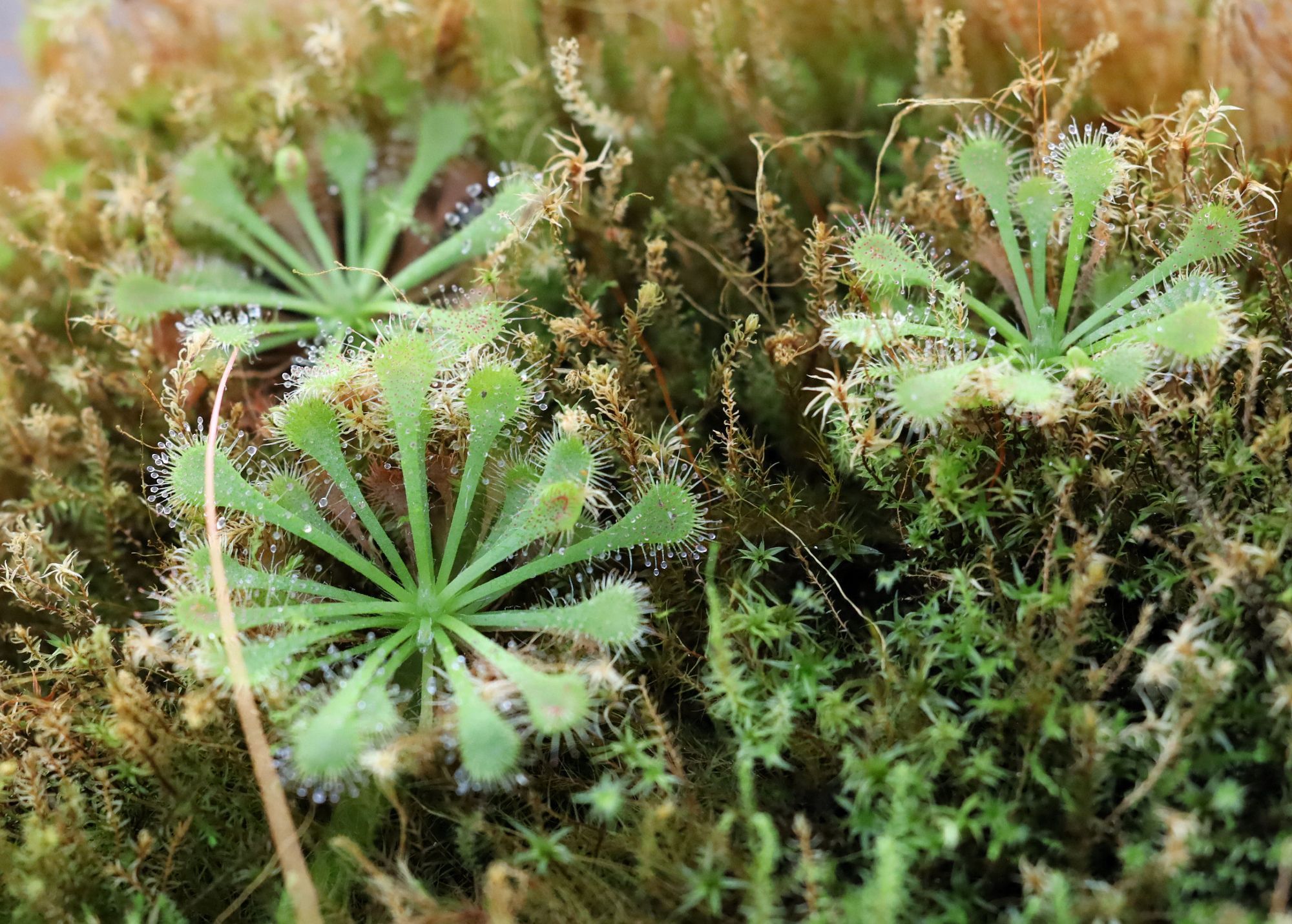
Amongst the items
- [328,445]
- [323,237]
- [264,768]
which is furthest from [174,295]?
[264,768]

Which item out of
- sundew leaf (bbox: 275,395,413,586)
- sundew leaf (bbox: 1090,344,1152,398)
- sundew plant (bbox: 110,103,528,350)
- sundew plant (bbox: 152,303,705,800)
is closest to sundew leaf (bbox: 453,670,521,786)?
sundew plant (bbox: 152,303,705,800)

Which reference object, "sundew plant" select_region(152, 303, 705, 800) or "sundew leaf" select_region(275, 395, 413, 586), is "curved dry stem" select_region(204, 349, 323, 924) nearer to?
"sundew plant" select_region(152, 303, 705, 800)

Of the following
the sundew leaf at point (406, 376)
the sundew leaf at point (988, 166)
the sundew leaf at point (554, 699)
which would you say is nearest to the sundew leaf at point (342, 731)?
the sundew leaf at point (554, 699)

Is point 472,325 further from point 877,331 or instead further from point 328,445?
point 877,331

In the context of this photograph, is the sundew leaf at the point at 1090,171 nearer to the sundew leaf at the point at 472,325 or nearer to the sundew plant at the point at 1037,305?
the sundew plant at the point at 1037,305

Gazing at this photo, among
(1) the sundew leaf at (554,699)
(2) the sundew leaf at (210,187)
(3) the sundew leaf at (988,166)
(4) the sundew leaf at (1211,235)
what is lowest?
(1) the sundew leaf at (554,699)

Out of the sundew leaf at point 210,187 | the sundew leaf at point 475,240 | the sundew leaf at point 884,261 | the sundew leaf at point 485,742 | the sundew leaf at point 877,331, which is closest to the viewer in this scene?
the sundew leaf at point 485,742

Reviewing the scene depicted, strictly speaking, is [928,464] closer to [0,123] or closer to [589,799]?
[589,799]

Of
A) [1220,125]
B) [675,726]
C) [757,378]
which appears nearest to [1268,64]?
[1220,125]
